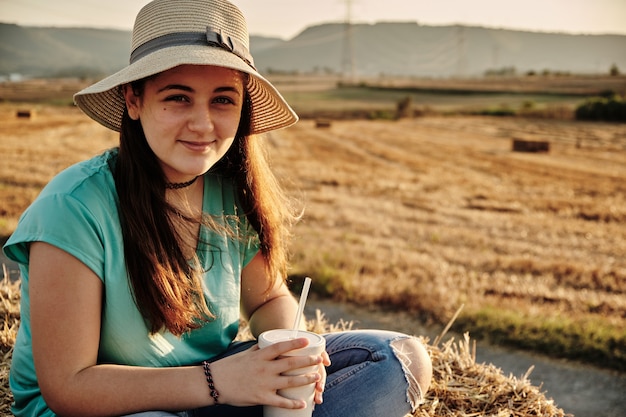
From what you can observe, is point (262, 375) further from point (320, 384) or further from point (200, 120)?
point (200, 120)

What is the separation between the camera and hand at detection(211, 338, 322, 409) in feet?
5.81

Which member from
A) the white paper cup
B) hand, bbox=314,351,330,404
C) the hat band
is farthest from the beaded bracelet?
the hat band

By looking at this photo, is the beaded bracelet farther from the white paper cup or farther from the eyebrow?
the eyebrow

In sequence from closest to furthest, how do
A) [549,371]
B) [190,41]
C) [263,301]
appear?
[190,41]
[263,301]
[549,371]

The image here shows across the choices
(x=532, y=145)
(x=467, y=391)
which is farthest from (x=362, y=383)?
(x=532, y=145)

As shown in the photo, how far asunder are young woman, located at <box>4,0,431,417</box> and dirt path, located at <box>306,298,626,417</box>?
1.82 meters

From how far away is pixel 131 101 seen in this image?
2021 mm

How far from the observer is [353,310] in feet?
16.8

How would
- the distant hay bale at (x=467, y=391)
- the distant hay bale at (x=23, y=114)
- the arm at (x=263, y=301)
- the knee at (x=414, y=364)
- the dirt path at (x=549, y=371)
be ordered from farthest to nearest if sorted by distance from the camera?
the distant hay bale at (x=23, y=114)
the dirt path at (x=549, y=371)
the distant hay bale at (x=467, y=391)
the arm at (x=263, y=301)
the knee at (x=414, y=364)

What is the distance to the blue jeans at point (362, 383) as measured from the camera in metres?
2.13

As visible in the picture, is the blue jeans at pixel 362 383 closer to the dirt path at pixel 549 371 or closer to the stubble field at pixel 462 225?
the stubble field at pixel 462 225

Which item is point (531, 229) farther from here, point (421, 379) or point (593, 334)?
point (421, 379)

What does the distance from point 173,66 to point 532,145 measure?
19162 mm

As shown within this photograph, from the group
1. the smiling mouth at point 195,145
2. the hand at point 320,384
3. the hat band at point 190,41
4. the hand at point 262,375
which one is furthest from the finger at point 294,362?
the hat band at point 190,41
